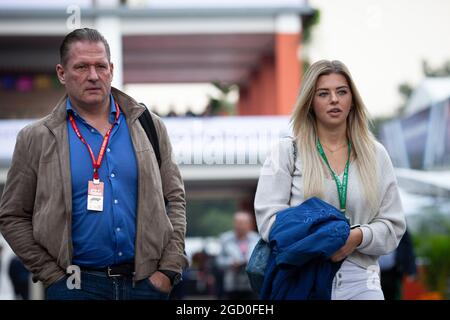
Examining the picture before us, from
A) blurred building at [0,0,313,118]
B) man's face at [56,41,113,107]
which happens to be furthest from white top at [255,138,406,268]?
blurred building at [0,0,313,118]

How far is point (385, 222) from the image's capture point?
3893mm

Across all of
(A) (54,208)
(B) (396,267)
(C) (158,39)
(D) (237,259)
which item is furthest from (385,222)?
(C) (158,39)

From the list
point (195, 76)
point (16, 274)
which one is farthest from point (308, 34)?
point (16, 274)

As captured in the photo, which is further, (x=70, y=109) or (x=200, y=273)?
(x=200, y=273)

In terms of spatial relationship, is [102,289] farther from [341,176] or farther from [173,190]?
[341,176]

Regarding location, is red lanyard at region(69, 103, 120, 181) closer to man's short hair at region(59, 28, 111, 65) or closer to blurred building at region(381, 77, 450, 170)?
man's short hair at region(59, 28, 111, 65)

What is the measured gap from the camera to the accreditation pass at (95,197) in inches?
149

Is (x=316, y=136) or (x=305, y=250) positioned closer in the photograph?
(x=305, y=250)

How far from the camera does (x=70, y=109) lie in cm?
397

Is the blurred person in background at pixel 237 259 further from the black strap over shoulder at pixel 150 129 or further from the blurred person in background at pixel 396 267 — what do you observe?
the black strap over shoulder at pixel 150 129

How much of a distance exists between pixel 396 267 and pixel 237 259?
379 cm

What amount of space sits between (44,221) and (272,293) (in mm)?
1025

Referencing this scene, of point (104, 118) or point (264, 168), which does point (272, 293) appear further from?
point (104, 118)

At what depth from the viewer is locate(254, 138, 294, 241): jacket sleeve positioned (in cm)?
383
